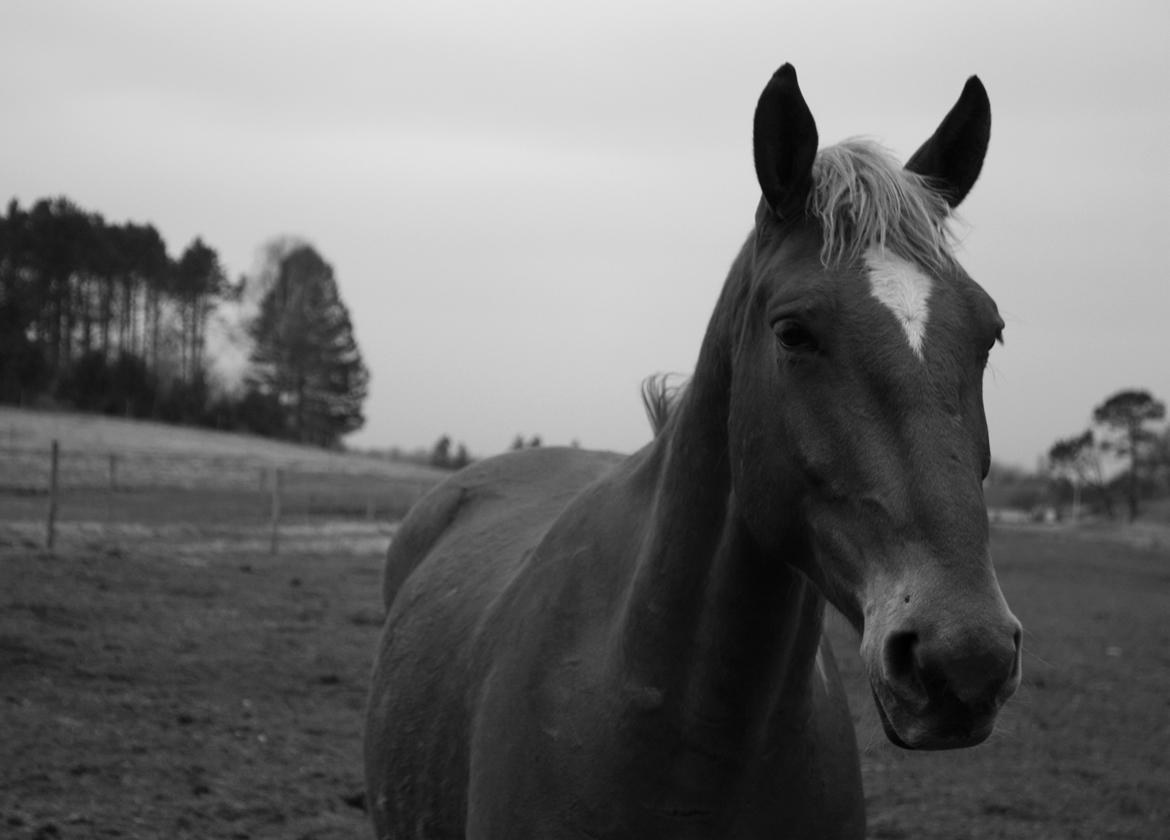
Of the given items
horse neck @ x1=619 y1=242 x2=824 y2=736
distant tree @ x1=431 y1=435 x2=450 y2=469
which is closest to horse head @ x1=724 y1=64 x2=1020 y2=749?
horse neck @ x1=619 y1=242 x2=824 y2=736

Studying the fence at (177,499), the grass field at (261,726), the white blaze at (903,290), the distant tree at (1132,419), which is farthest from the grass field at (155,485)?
the distant tree at (1132,419)

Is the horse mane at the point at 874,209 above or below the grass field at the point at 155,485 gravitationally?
above

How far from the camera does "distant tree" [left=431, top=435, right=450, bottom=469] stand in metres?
48.0

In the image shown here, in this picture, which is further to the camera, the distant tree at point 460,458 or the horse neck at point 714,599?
the distant tree at point 460,458

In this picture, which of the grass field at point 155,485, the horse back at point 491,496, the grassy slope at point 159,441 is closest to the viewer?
the horse back at point 491,496

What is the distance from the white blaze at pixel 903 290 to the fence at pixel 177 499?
14.3 meters

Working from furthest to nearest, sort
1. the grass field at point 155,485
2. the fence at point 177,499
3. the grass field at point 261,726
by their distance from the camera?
the grass field at point 155,485 → the fence at point 177,499 → the grass field at point 261,726

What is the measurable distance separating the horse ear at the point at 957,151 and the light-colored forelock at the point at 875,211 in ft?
0.48

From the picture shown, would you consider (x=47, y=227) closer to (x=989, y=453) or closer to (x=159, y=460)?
(x=159, y=460)

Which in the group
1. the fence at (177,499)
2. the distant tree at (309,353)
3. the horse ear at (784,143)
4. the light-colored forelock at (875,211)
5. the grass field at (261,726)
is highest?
the distant tree at (309,353)

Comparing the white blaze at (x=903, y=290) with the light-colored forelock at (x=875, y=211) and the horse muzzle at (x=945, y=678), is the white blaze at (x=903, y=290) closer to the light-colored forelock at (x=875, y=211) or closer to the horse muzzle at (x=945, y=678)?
the light-colored forelock at (x=875, y=211)

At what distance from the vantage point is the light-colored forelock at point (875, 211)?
1841mm

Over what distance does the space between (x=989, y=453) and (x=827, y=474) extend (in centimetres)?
30

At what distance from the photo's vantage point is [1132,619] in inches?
636
